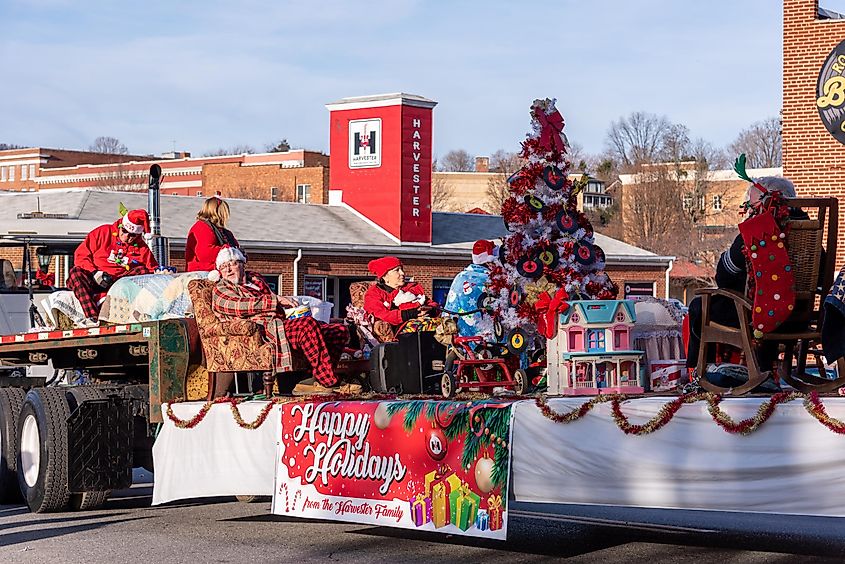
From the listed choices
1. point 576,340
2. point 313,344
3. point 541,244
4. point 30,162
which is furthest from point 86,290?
point 30,162

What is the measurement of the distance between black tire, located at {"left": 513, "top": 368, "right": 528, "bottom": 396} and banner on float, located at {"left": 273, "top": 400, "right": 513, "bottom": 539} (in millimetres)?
2094

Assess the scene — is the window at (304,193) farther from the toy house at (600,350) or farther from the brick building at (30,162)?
the toy house at (600,350)

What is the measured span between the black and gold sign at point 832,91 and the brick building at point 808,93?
0.02 m

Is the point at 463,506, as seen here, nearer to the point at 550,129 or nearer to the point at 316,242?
the point at 550,129

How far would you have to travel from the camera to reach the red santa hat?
12898mm

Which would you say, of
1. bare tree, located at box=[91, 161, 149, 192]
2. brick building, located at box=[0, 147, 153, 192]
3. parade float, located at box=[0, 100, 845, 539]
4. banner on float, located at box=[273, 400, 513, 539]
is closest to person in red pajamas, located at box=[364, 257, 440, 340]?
parade float, located at box=[0, 100, 845, 539]

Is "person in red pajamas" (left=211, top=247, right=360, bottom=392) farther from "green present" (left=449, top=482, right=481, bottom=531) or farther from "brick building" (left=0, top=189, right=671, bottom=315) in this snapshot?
"brick building" (left=0, top=189, right=671, bottom=315)

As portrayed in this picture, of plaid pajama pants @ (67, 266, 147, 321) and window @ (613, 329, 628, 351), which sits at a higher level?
plaid pajama pants @ (67, 266, 147, 321)

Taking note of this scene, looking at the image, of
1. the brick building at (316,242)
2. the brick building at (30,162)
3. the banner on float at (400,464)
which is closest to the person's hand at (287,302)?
the banner on float at (400,464)

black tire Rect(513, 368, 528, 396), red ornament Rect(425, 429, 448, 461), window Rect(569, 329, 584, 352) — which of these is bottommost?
red ornament Rect(425, 429, 448, 461)

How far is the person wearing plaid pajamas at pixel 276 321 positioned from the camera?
10273mm

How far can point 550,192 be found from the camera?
11.4m

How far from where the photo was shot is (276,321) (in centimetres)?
1032

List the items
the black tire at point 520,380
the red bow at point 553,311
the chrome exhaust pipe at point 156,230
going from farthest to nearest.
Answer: the chrome exhaust pipe at point 156,230 < the black tire at point 520,380 < the red bow at point 553,311
